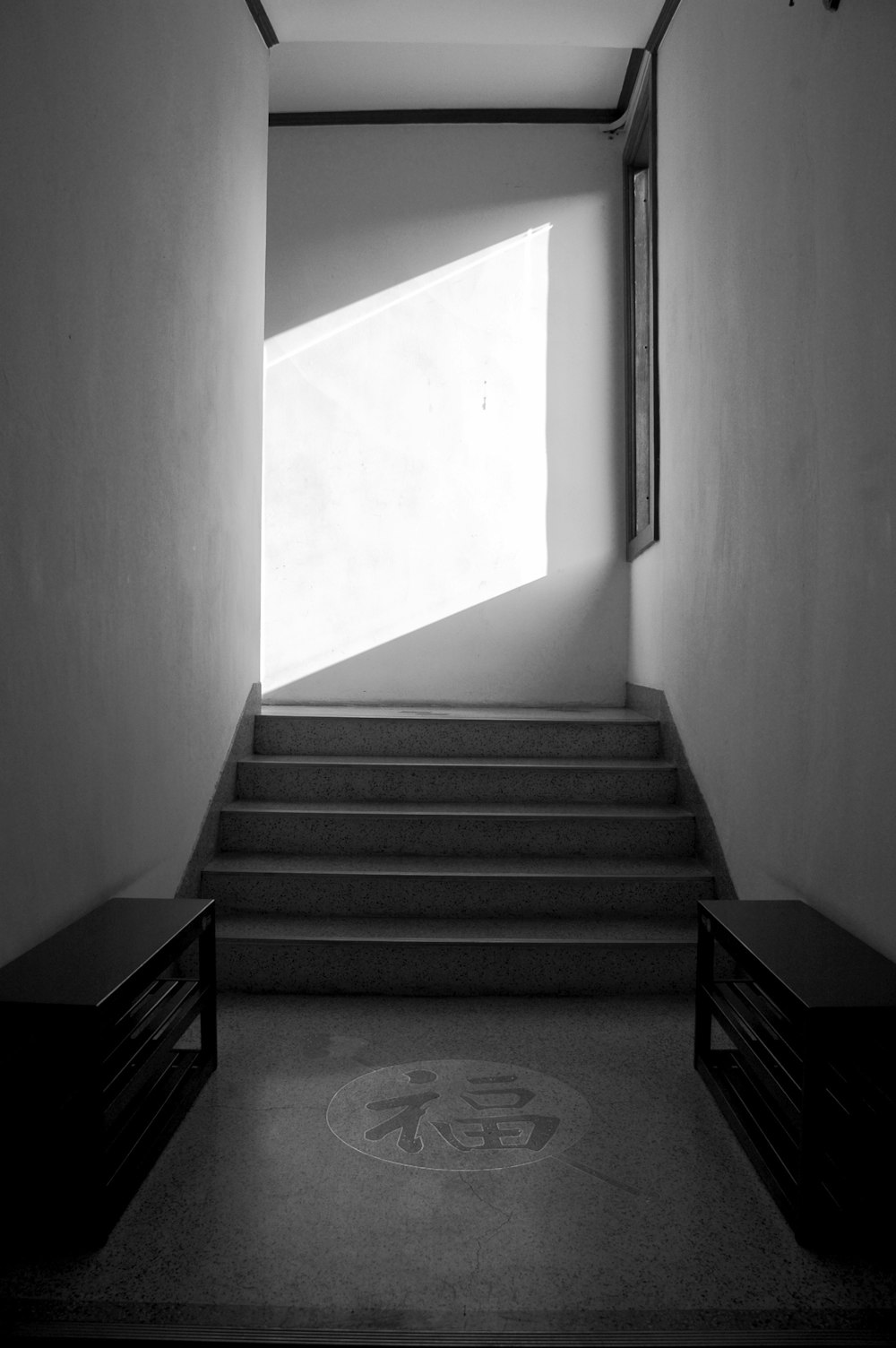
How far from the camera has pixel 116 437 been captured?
Answer: 2.93 m

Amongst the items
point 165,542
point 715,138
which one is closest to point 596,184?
point 715,138

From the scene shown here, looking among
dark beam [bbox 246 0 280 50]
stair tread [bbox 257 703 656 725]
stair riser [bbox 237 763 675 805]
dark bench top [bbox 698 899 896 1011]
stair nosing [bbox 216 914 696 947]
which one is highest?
dark beam [bbox 246 0 280 50]

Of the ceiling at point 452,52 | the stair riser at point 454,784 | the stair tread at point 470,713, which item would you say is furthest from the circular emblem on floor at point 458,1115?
the ceiling at point 452,52

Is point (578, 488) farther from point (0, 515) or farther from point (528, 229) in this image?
point (0, 515)

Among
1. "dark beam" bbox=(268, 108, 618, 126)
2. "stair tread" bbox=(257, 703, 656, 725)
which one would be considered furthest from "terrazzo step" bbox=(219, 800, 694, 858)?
"dark beam" bbox=(268, 108, 618, 126)

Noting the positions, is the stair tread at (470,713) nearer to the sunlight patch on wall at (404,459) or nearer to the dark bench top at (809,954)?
the sunlight patch on wall at (404,459)

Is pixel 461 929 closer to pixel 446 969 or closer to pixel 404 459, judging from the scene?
pixel 446 969

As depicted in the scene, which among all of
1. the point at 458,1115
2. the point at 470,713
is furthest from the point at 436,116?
the point at 458,1115

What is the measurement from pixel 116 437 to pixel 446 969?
1951mm

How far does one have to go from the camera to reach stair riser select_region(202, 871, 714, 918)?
12.5 feet

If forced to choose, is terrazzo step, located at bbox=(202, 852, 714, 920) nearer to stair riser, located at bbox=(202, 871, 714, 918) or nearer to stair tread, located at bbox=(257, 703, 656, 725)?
stair riser, located at bbox=(202, 871, 714, 918)

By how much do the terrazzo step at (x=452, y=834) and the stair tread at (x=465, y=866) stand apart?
32mm

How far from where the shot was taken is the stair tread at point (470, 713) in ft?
15.6

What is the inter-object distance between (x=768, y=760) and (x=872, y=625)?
0.88 metres
